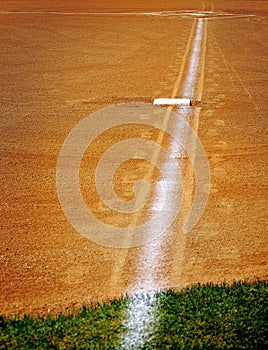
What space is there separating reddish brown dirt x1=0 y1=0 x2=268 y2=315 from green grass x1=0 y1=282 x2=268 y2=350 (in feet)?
0.81

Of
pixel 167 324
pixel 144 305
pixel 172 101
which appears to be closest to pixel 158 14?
pixel 172 101

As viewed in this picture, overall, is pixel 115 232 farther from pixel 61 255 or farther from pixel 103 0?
pixel 103 0

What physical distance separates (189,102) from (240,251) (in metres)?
6.42

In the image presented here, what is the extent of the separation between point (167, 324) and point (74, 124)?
630 cm

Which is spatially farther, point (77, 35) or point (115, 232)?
point (77, 35)

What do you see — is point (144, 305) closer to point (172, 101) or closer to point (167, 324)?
point (167, 324)

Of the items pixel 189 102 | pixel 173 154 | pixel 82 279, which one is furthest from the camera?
pixel 189 102

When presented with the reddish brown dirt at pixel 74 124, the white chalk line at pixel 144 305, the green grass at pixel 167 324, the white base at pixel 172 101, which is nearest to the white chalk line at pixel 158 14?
the reddish brown dirt at pixel 74 124

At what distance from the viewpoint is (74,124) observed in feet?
34.7

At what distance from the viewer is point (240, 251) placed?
601 cm

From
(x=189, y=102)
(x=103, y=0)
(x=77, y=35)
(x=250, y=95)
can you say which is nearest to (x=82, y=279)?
(x=189, y=102)

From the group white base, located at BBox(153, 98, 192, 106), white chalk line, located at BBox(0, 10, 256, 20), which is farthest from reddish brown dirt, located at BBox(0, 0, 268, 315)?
white chalk line, located at BBox(0, 10, 256, 20)

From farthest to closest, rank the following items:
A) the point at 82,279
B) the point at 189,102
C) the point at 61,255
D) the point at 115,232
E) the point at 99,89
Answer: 1. the point at 99,89
2. the point at 189,102
3. the point at 115,232
4. the point at 61,255
5. the point at 82,279

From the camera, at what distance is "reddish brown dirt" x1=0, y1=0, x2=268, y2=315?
5.64m
